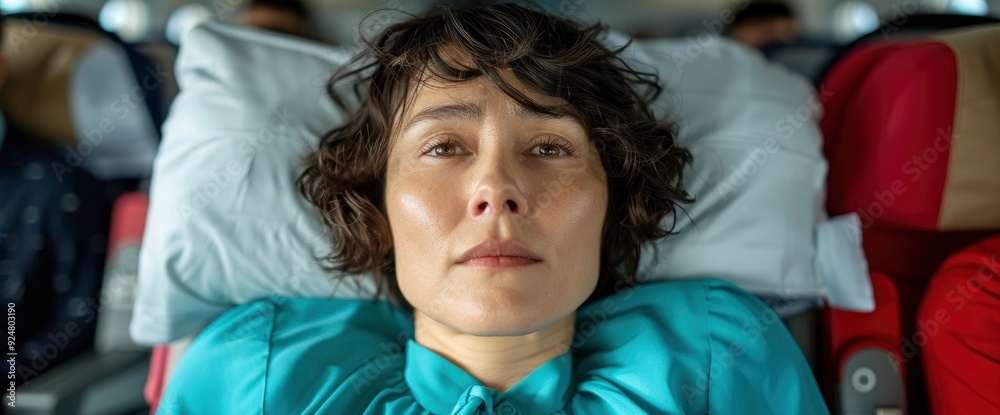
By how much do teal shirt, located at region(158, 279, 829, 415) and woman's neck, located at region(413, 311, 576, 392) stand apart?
3cm

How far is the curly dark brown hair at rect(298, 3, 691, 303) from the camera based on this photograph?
3.41ft

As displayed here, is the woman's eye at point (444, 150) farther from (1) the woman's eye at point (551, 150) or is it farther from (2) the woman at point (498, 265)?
(1) the woman's eye at point (551, 150)

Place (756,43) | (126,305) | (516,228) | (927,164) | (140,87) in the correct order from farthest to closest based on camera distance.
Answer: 1. (756,43)
2. (140,87)
3. (126,305)
4. (927,164)
5. (516,228)

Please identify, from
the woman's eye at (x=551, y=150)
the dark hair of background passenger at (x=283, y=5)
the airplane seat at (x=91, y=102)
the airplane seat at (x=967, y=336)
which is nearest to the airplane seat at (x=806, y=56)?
the airplane seat at (x=967, y=336)

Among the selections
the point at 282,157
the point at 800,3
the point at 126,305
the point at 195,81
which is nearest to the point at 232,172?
the point at 282,157

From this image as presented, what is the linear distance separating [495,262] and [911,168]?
0.84 meters

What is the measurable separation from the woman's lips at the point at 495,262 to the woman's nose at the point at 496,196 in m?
0.06

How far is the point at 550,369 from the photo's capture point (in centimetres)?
105

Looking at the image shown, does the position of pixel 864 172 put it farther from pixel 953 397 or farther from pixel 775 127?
pixel 953 397

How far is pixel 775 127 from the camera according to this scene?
1306 millimetres

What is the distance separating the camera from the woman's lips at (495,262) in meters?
0.94

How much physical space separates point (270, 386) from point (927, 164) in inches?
48.5

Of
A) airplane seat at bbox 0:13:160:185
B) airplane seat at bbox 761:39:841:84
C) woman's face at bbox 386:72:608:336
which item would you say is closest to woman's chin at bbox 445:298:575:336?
woman's face at bbox 386:72:608:336

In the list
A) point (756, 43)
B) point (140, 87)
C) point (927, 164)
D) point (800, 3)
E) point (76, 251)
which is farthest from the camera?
point (800, 3)
